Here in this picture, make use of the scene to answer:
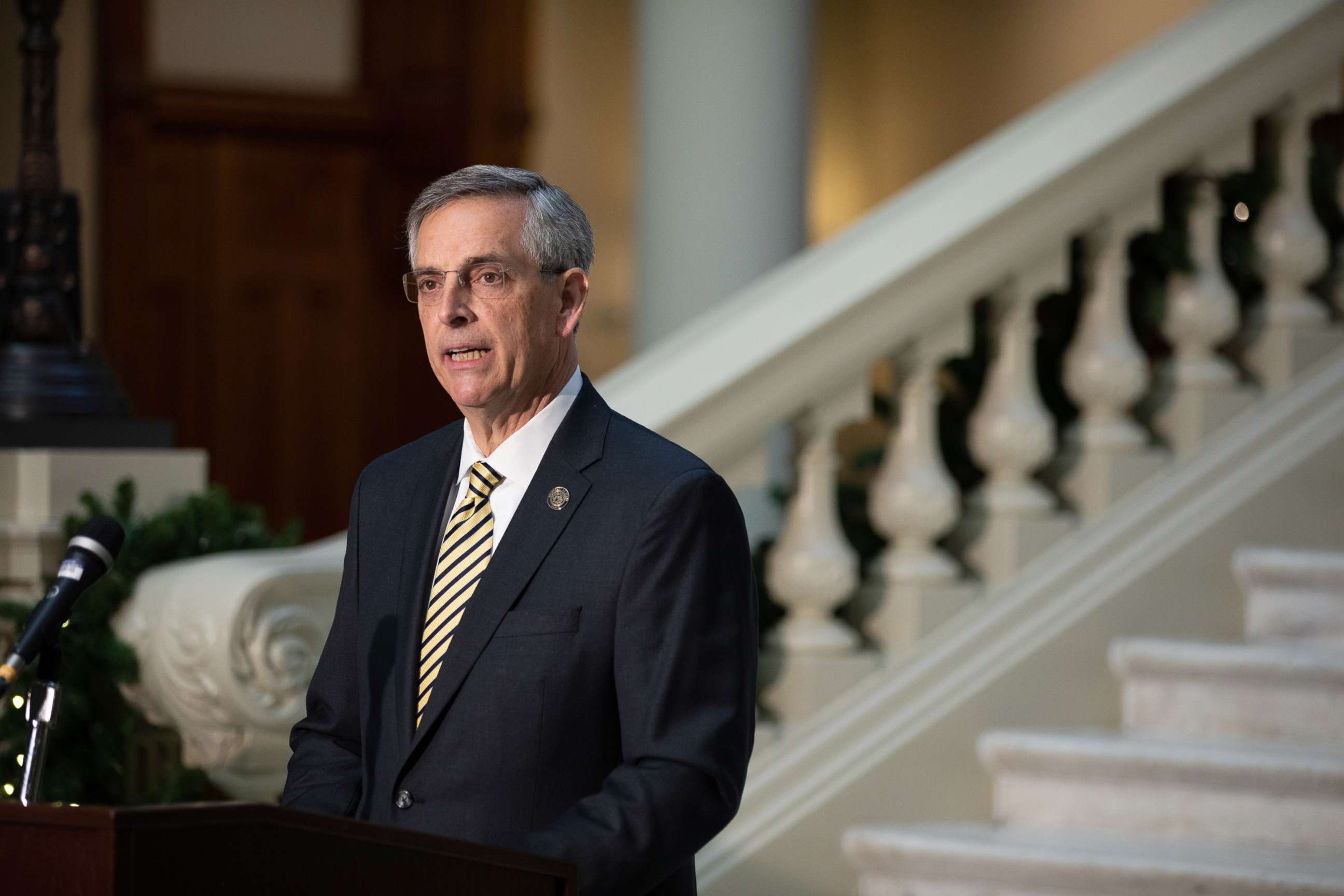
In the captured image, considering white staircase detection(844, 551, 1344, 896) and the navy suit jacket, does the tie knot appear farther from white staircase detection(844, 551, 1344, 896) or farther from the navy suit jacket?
white staircase detection(844, 551, 1344, 896)

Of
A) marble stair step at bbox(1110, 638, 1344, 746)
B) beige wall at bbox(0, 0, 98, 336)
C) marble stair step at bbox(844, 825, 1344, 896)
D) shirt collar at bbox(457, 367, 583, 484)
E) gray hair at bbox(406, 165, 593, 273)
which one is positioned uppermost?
beige wall at bbox(0, 0, 98, 336)

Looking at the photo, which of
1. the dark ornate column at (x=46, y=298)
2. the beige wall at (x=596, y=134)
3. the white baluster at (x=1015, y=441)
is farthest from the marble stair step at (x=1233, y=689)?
the beige wall at (x=596, y=134)

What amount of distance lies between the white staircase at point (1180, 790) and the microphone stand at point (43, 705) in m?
1.95

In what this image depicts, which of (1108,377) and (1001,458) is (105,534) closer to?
(1001,458)

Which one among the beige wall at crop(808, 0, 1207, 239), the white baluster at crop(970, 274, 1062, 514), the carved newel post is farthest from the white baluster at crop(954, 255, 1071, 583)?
the beige wall at crop(808, 0, 1207, 239)

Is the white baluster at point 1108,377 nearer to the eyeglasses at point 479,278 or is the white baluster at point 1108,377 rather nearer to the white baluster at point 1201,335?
the white baluster at point 1201,335

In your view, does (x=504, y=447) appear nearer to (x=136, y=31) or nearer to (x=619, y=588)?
(x=619, y=588)

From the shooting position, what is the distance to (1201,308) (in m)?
3.84

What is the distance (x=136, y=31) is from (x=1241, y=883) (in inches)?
236

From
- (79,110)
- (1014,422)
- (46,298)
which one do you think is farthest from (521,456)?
(79,110)

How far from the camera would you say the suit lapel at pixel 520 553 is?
1.99 m

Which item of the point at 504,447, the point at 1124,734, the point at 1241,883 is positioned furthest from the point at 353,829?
the point at 1124,734

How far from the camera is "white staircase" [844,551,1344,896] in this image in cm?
323

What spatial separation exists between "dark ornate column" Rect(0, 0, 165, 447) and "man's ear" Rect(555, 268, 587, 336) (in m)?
2.15
